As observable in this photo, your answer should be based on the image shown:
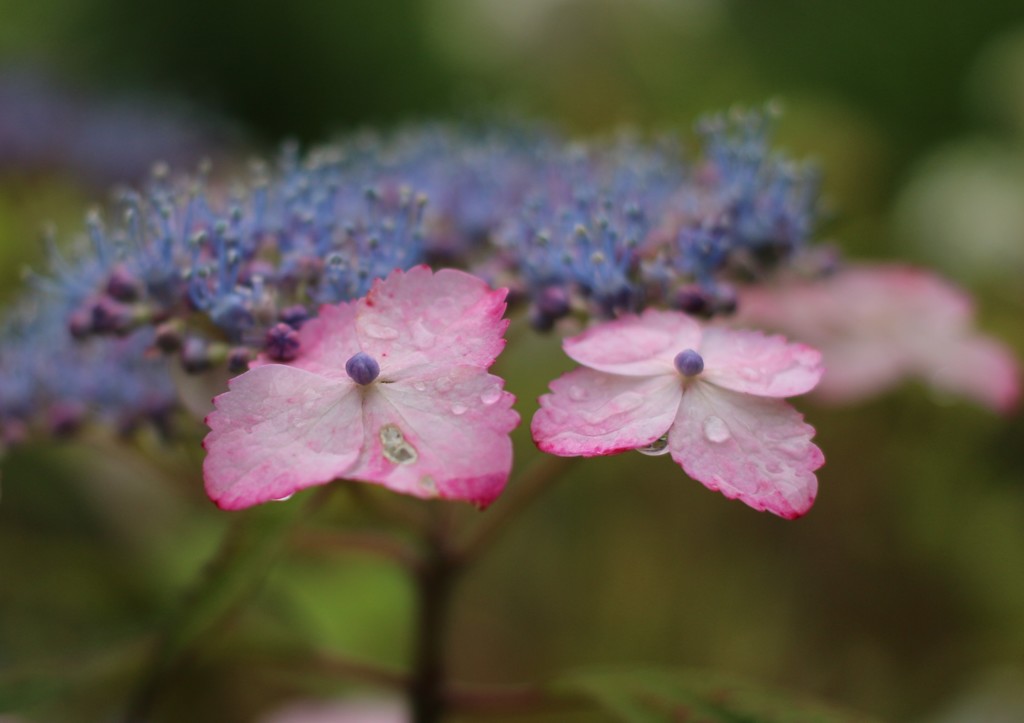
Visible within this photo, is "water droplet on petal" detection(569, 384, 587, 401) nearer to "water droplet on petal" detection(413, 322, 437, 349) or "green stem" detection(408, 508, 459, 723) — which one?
"water droplet on petal" detection(413, 322, 437, 349)

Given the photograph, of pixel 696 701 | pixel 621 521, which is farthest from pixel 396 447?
pixel 621 521

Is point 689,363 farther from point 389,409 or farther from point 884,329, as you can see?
point 884,329

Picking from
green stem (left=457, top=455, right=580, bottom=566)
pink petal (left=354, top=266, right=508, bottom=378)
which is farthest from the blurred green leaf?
pink petal (left=354, top=266, right=508, bottom=378)

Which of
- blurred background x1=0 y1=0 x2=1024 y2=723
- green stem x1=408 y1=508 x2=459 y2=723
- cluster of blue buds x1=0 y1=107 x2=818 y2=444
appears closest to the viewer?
cluster of blue buds x1=0 y1=107 x2=818 y2=444

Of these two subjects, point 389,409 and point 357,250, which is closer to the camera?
point 389,409

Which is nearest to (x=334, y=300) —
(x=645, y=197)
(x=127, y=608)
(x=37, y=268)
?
(x=645, y=197)

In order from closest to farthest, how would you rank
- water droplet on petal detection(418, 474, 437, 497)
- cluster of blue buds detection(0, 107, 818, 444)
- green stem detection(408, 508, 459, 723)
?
water droplet on petal detection(418, 474, 437, 497)
cluster of blue buds detection(0, 107, 818, 444)
green stem detection(408, 508, 459, 723)

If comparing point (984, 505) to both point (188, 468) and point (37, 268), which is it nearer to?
point (188, 468)
